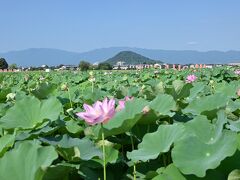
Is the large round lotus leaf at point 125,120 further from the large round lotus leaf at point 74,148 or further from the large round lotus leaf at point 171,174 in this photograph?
the large round lotus leaf at point 171,174

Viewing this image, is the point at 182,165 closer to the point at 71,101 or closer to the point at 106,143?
the point at 106,143

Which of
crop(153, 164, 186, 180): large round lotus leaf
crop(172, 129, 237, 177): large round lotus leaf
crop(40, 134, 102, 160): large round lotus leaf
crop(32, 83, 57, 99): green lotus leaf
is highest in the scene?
crop(172, 129, 237, 177): large round lotus leaf

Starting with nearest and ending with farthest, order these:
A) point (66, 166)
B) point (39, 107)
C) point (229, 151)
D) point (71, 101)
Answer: point (229, 151)
point (66, 166)
point (39, 107)
point (71, 101)

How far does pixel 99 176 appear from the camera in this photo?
39.1 inches

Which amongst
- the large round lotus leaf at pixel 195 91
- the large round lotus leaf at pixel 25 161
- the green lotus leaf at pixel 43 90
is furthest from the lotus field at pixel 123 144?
the green lotus leaf at pixel 43 90

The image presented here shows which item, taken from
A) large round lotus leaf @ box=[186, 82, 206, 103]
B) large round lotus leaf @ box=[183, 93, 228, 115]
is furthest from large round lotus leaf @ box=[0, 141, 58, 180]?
large round lotus leaf @ box=[186, 82, 206, 103]

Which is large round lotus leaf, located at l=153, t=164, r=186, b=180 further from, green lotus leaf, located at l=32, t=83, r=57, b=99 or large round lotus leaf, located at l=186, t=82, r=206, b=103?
green lotus leaf, located at l=32, t=83, r=57, b=99

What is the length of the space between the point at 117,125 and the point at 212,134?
0.23 m

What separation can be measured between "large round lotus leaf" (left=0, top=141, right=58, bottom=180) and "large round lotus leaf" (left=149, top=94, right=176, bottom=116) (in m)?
0.45

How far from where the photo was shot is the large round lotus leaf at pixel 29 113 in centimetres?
128

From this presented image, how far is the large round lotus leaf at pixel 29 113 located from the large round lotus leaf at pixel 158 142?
0.37 m

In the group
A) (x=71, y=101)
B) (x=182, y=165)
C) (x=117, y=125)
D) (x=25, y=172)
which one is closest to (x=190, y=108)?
(x=117, y=125)

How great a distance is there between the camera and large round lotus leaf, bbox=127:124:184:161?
945 mm

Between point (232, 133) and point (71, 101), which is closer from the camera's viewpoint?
point (232, 133)
